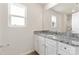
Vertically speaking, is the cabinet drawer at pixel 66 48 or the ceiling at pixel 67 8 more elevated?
the ceiling at pixel 67 8

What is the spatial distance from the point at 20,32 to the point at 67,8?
0.67 metres

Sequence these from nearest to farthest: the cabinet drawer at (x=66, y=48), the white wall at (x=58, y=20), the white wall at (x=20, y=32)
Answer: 1. the cabinet drawer at (x=66, y=48)
2. the white wall at (x=20, y=32)
3. the white wall at (x=58, y=20)

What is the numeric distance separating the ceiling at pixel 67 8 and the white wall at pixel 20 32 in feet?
0.73

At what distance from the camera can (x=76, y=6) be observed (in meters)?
1.35

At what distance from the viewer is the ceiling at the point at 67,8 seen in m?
1.34

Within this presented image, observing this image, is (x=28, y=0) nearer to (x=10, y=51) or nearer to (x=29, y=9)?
(x=29, y=9)

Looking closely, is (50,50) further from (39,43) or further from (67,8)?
(67,8)

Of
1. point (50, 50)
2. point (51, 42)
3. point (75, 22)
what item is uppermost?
point (75, 22)

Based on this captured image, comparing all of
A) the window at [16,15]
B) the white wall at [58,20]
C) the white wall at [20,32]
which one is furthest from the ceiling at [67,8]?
the window at [16,15]

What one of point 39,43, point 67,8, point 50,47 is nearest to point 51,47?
point 50,47

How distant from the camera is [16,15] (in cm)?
132

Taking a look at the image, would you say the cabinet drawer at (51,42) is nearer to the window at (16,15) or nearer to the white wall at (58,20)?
the white wall at (58,20)

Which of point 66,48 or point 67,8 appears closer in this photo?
point 66,48

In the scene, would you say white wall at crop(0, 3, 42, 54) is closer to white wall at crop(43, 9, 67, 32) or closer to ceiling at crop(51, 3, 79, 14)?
white wall at crop(43, 9, 67, 32)
